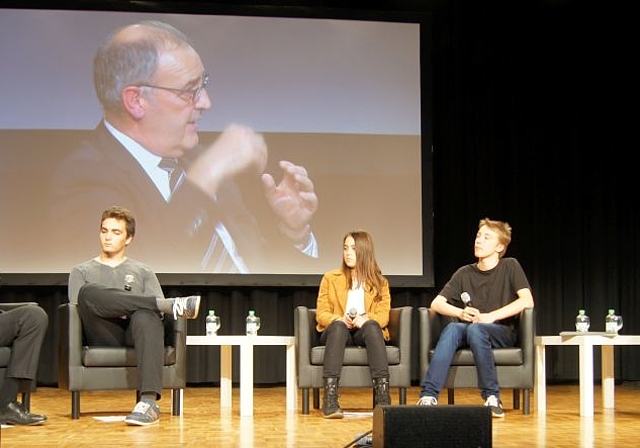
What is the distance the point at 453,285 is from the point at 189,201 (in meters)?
2.31

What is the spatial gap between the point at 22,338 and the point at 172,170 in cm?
266

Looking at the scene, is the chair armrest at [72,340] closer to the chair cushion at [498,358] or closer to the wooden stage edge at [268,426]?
the wooden stage edge at [268,426]

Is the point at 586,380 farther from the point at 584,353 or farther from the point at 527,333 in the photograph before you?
the point at 527,333

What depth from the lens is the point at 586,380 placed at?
486cm

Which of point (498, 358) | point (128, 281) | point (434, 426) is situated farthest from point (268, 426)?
point (434, 426)

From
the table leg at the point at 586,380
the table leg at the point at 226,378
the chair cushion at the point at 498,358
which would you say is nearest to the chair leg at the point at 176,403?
the table leg at the point at 226,378

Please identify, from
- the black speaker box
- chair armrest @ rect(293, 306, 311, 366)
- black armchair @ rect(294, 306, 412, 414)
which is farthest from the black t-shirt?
the black speaker box

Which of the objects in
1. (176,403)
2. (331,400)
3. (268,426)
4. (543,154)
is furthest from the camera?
(543,154)

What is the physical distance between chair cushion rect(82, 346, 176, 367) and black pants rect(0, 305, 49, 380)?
32 centimetres

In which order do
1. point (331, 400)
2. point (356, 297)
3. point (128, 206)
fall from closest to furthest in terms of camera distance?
point (331, 400)
point (356, 297)
point (128, 206)

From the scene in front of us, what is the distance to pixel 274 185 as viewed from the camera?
22.4 feet

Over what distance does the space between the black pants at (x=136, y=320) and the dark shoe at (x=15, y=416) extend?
0.50 meters

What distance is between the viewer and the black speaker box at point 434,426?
258cm

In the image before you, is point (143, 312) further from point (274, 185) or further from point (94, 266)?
point (274, 185)
